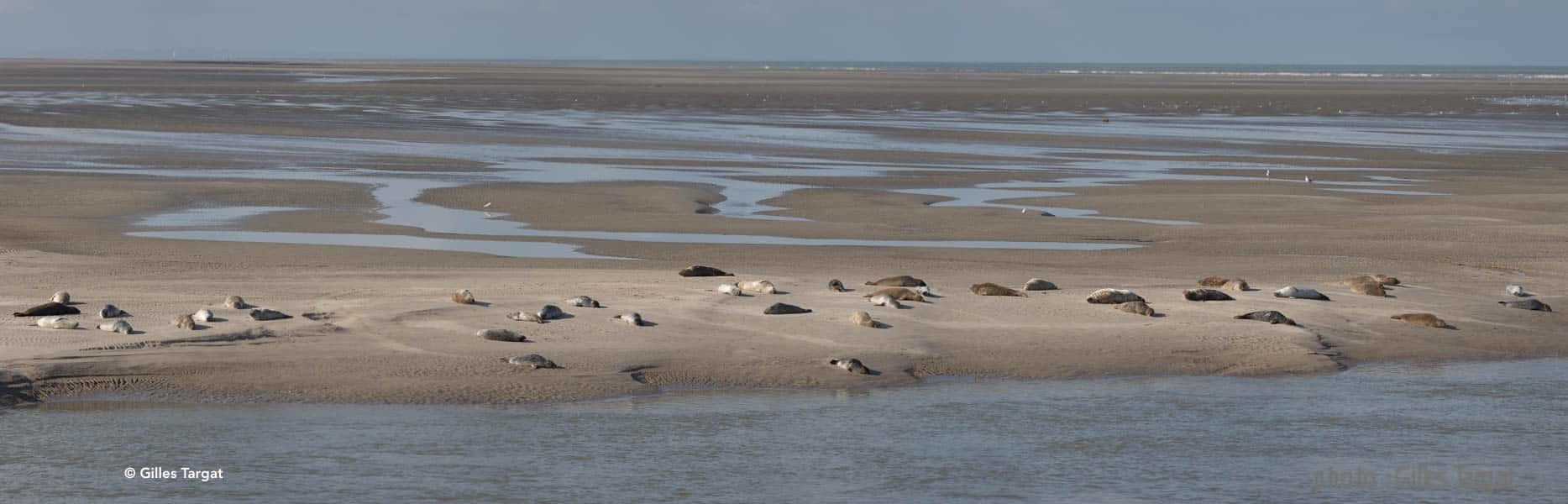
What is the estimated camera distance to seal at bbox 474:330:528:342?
1115cm

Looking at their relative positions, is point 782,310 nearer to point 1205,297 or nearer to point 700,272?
point 700,272

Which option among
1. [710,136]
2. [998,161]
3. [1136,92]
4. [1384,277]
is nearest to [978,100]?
[1136,92]

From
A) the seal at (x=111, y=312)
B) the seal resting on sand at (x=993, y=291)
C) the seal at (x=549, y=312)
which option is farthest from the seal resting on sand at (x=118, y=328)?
the seal resting on sand at (x=993, y=291)

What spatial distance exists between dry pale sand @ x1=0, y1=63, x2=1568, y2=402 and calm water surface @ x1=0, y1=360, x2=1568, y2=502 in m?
0.49

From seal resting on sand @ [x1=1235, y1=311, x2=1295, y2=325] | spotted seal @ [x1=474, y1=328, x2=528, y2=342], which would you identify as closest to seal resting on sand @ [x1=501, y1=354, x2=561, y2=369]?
spotted seal @ [x1=474, y1=328, x2=528, y2=342]

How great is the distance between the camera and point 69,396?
9688mm

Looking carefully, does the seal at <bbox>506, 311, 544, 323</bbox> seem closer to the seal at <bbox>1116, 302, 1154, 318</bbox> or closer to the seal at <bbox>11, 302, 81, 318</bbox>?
the seal at <bbox>11, 302, 81, 318</bbox>

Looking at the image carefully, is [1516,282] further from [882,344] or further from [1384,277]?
[882,344]

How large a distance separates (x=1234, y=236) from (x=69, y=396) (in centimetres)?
1244

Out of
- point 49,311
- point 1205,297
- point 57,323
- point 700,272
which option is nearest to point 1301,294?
point 1205,297

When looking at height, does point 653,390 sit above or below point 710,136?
below

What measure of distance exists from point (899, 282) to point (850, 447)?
4.98 m

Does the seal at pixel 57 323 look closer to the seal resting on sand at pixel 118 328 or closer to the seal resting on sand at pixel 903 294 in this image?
the seal resting on sand at pixel 118 328

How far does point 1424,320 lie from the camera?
1261 cm
